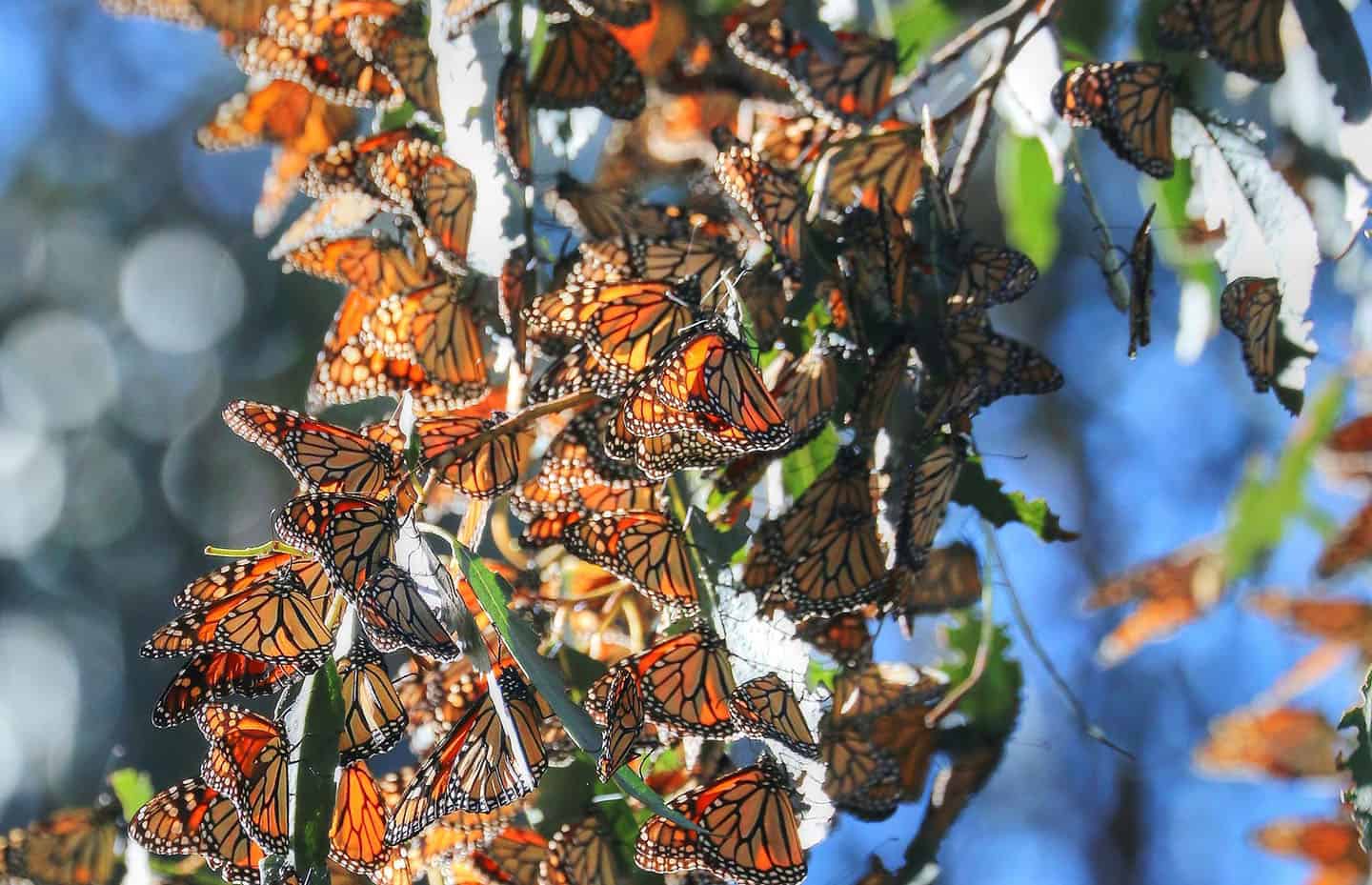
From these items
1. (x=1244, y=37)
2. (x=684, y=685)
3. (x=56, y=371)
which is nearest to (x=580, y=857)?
(x=684, y=685)

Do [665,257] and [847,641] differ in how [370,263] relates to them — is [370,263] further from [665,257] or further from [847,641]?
[847,641]

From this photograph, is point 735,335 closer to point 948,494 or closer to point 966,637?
point 948,494

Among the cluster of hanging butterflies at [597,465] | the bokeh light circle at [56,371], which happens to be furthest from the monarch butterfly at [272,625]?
the bokeh light circle at [56,371]

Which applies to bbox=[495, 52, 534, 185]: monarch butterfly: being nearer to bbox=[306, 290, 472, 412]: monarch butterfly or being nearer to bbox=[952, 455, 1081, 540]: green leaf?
bbox=[306, 290, 472, 412]: monarch butterfly

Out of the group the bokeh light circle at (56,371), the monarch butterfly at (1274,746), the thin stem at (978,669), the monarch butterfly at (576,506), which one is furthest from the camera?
the bokeh light circle at (56,371)

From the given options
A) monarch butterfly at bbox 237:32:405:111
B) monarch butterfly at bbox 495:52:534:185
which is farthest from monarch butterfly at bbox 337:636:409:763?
monarch butterfly at bbox 237:32:405:111

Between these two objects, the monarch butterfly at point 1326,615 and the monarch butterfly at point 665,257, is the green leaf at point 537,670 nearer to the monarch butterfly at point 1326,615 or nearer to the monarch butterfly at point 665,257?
the monarch butterfly at point 665,257

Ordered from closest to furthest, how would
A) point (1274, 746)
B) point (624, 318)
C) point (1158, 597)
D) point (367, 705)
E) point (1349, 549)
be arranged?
point (367, 705) → point (624, 318) → point (1349, 549) → point (1274, 746) → point (1158, 597)
